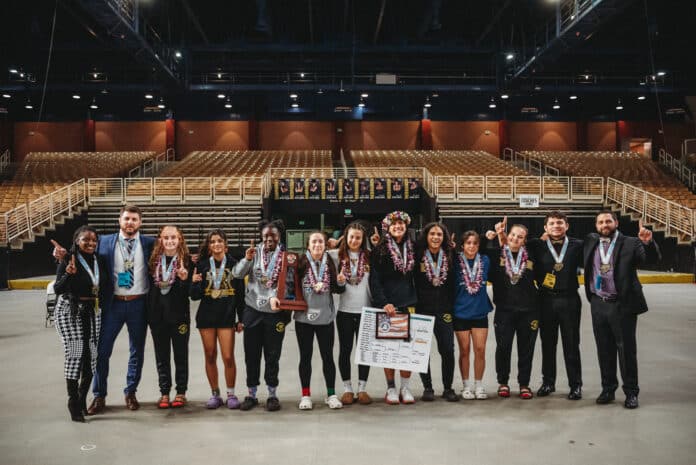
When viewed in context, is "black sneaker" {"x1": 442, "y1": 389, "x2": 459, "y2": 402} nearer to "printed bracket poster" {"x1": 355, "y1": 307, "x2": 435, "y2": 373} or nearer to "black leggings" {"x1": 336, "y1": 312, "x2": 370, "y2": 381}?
"printed bracket poster" {"x1": 355, "y1": 307, "x2": 435, "y2": 373}

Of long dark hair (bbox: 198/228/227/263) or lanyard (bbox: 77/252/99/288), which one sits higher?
long dark hair (bbox: 198/228/227/263)

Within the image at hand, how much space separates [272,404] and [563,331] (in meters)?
2.73

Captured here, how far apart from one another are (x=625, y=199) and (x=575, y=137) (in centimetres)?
1350

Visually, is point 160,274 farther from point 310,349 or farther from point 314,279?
point 310,349

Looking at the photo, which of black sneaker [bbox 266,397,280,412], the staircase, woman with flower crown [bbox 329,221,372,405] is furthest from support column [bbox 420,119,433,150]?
black sneaker [bbox 266,397,280,412]

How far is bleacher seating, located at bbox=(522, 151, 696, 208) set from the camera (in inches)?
772

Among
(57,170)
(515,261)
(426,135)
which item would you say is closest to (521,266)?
(515,261)

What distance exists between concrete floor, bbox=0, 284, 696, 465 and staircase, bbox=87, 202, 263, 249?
1143 cm

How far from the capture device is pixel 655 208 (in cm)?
1709

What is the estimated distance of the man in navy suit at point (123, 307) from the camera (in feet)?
15.0

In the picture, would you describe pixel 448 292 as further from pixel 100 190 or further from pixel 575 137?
pixel 575 137

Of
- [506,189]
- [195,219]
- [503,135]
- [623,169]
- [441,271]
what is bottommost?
[441,271]

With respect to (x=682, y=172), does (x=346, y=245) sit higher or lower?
lower

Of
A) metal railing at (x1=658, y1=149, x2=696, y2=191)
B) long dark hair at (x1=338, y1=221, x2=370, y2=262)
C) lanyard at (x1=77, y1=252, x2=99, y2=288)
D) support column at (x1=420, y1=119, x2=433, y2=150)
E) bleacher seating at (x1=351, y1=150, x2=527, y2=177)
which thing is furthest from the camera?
support column at (x1=420, y1=119, x2=433, y2=150)
